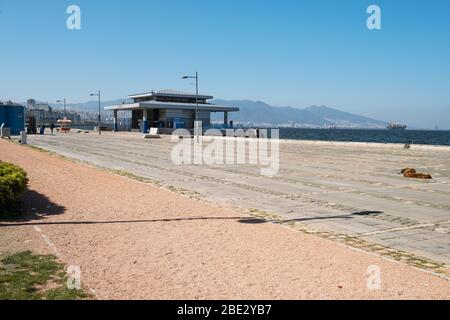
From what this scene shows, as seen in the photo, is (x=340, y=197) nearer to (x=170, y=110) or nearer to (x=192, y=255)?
(x=192, y=255)

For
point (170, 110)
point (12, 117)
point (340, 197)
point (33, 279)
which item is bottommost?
point (340, 197)

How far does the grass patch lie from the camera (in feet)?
17.9

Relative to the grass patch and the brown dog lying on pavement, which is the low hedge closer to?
the grass patch

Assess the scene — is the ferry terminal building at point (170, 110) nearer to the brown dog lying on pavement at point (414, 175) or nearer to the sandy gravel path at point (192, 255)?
the brown dog lying on pavement at point (414, 175)

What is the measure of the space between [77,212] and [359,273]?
6.82 meters

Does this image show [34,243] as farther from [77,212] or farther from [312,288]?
[312,288]

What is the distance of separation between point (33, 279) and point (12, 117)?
2648 inches

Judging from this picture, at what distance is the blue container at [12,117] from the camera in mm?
65438

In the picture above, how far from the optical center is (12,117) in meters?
66.2

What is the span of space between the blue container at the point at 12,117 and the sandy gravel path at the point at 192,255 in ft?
198

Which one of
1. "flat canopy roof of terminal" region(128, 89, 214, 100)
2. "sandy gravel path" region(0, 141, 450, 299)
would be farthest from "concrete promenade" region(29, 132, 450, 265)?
"flat canopy roof of terminal" region(128, 89, 214, 100)

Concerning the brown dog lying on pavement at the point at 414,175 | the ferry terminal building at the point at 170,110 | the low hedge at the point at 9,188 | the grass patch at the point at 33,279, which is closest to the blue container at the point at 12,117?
the ferry terminal building at the point at 170,110

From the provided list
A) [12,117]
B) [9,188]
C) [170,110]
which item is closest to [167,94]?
[170,110]

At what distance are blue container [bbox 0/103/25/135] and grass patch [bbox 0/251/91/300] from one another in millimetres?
64378
